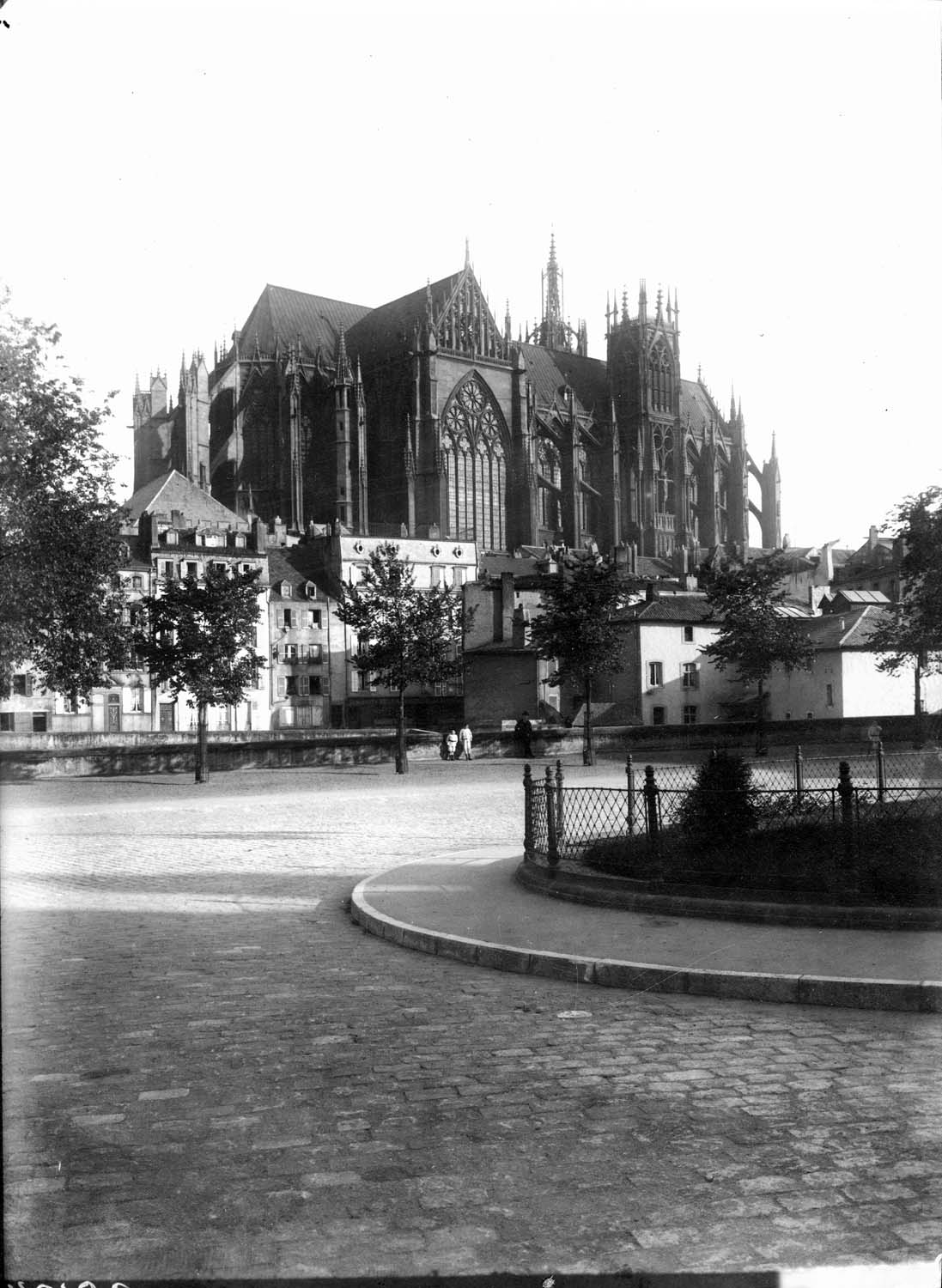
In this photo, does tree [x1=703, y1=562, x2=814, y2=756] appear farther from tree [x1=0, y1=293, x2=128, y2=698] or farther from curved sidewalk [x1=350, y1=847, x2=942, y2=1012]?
curved sidewalk [x1=350, y1=847, x2=942, y2=1012]

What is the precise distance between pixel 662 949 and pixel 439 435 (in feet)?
258

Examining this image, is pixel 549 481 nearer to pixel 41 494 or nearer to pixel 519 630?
pixel 519 630

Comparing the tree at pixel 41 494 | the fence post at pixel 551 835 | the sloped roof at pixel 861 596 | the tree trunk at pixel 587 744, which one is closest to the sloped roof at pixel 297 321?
the sloped roof at pixel 861 596

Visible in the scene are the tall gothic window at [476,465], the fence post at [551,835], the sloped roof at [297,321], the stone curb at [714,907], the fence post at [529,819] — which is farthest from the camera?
the sloped roof at [297,321]

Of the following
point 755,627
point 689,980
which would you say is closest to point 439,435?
point 755,627

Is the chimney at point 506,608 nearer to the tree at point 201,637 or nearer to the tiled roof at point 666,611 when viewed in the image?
the tiled roof at point 666,611

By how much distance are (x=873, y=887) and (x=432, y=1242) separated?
248 inches

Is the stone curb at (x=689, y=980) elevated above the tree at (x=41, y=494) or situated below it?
below

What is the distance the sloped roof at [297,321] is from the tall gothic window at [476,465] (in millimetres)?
11972

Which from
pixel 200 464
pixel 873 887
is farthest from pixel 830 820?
pixel 200 464

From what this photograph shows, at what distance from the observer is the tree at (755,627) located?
39.9 metres

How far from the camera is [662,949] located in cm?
828

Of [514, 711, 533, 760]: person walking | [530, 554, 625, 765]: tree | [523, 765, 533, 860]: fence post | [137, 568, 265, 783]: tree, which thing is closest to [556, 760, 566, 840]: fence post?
[523, 765, 533, 860]: fence post

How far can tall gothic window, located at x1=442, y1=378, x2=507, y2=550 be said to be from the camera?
85750 millimetres
